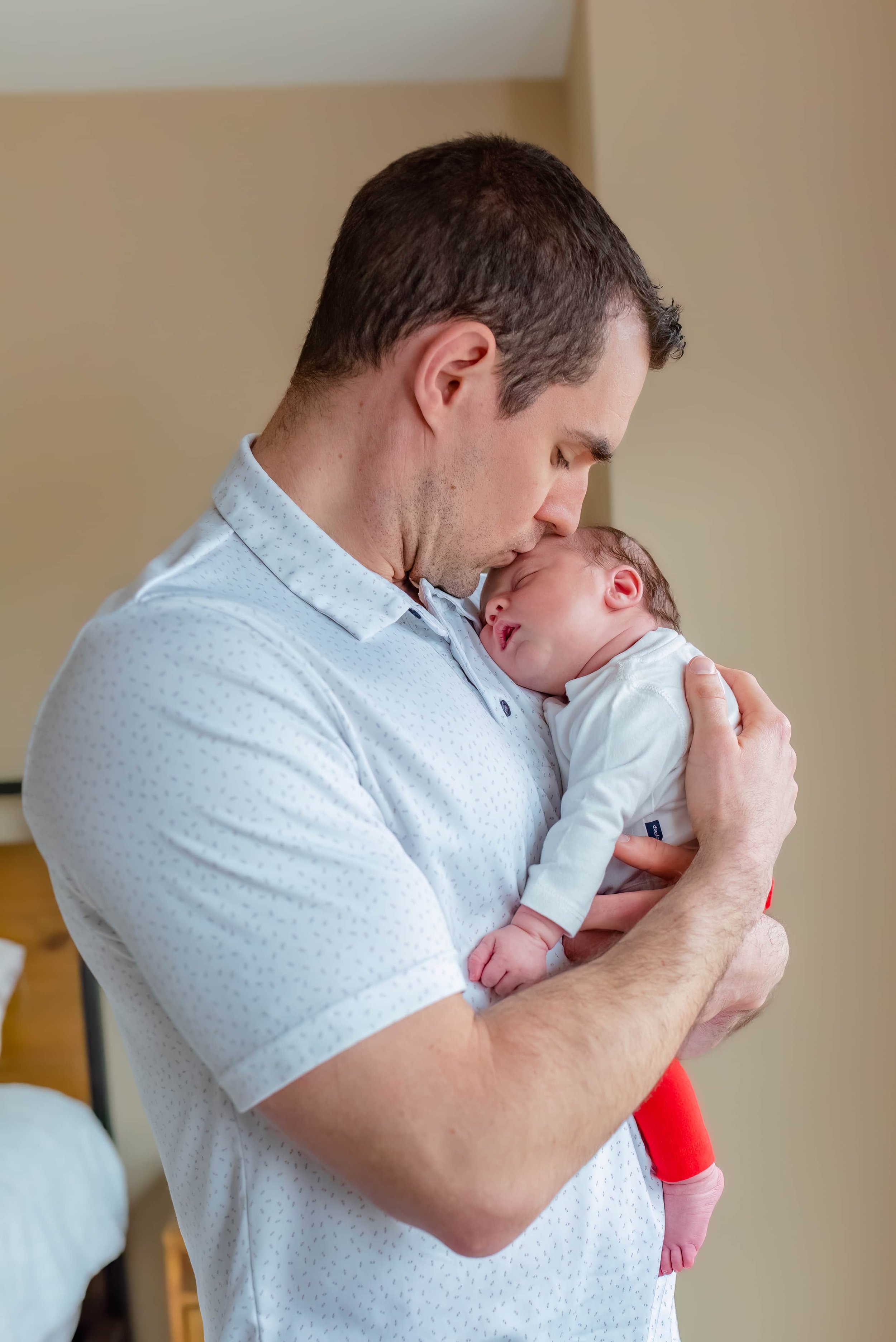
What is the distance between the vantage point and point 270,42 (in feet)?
7.63

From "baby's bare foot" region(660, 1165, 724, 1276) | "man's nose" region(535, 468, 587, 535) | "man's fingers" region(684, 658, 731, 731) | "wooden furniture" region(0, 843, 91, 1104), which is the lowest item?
"wooden furniture" region(0, 843, 91, 1104)

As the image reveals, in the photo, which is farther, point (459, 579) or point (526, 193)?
point (459, 579)

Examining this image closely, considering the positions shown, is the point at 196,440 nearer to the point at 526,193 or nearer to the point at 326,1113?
the point at 526,193

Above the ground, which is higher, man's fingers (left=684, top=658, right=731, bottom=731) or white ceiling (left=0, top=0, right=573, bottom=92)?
white ceiling (left=0, top=0, right=573, bottom=92)

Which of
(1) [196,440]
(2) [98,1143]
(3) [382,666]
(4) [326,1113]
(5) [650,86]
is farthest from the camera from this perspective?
(1) [196,440]

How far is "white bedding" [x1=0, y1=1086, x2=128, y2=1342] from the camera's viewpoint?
196 cm

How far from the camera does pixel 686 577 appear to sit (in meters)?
2.05

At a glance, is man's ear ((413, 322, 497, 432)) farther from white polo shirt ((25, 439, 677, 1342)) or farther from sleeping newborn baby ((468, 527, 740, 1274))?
sleeping newborn baby ((468, 527, 740, 1274))

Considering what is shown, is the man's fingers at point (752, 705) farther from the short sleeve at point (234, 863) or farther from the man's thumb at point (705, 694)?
the short sleeve at point (234, 863)

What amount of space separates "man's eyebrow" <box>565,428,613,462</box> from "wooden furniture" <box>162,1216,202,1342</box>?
1.90 metres

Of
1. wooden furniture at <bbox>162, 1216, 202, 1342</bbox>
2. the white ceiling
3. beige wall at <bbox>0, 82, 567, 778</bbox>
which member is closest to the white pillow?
beige wall at <bbox>0, 82, 567, 778</bbox>

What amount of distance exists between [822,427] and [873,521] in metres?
0.21

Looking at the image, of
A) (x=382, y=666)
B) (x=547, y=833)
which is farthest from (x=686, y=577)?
(x=382, y=666)

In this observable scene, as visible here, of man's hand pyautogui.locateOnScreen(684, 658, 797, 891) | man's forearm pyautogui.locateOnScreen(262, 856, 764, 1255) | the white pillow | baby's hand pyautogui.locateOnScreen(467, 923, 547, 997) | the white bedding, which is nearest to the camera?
man's forearm pyautogui.locateOnScreen(262, 856, 764, 1255)
